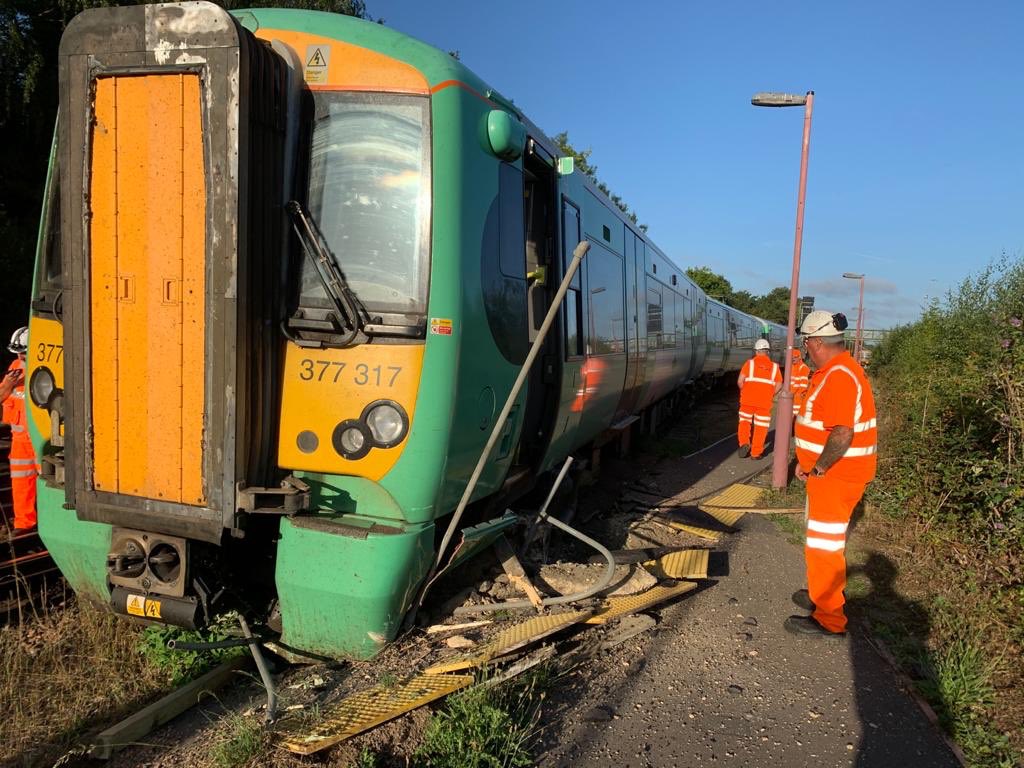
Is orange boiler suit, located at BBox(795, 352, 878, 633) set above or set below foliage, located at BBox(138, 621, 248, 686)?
above

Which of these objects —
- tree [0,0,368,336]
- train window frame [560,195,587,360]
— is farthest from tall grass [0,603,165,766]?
tree [0,0,368,336]

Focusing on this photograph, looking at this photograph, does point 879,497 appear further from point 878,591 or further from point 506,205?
point 506,205

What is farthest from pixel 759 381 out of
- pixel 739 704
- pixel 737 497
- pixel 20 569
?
pixel 20 569

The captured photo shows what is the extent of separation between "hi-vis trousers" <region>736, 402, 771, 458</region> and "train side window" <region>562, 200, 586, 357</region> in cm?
673

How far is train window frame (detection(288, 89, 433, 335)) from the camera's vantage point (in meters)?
3.03

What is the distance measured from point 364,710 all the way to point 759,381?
31.2ft

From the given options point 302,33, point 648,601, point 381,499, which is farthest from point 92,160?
point 648,601

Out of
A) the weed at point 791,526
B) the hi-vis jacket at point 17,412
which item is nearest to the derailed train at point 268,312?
the hi-vis jacket at point 17,412

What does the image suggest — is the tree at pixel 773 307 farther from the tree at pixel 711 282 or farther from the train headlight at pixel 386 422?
the train headlight at pixel 386 422

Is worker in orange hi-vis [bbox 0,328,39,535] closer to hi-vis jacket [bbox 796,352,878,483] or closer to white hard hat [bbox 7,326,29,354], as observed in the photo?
white hard hat [bbox 7,326,29,354]

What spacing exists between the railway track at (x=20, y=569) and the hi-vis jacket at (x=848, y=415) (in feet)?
16.2

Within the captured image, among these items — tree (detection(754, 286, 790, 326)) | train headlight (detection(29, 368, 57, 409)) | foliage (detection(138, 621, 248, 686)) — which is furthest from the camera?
tree (detection(754, 286, 790, 326))

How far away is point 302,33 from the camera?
3191mm

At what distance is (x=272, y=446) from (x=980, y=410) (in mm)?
5333
